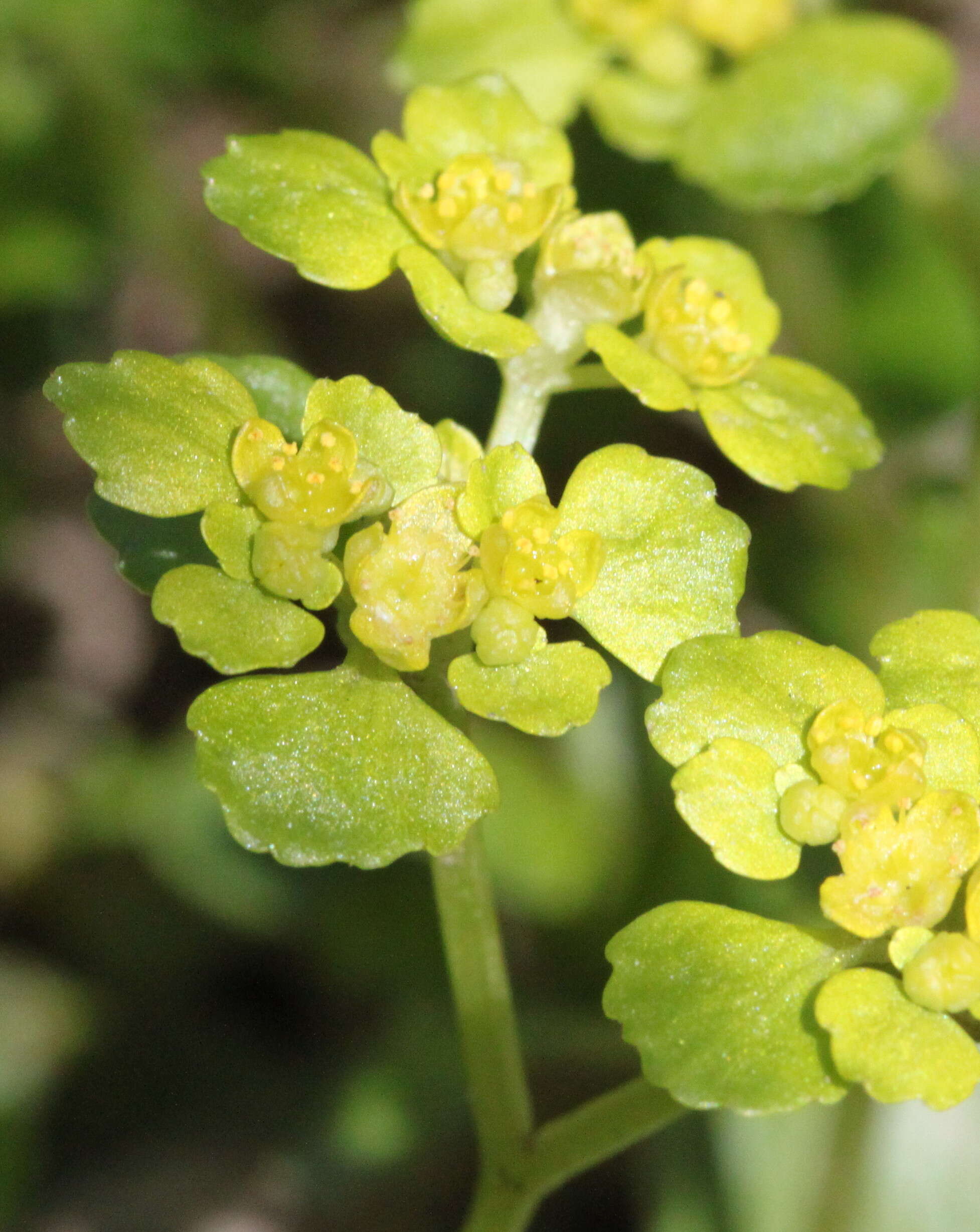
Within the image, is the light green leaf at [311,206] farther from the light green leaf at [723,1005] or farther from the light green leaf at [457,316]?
the light green leaf at [723,1005]

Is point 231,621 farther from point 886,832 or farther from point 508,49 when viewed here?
point 508,49

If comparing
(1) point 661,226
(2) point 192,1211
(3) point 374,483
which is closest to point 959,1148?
(2) point 192,1211

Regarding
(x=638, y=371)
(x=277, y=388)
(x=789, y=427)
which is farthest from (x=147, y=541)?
(x=789, y=427)

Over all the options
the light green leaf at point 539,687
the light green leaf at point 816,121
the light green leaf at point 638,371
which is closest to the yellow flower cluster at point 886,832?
the light green leaf at point 539,687

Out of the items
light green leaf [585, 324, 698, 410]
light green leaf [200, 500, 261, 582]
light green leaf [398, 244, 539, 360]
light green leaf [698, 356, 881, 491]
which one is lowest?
light green leaf [200, 500, 261, 582]

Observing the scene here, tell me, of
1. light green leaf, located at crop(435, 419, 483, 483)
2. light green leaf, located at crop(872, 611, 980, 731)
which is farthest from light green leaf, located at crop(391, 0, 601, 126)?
light green leaf, located at crop(872, 611, 980, 731)

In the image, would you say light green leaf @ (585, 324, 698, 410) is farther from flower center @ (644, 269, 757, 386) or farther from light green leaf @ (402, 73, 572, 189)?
light green leaf @ (402, 73, 572, 189)

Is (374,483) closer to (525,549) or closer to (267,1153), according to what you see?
(525,549)
